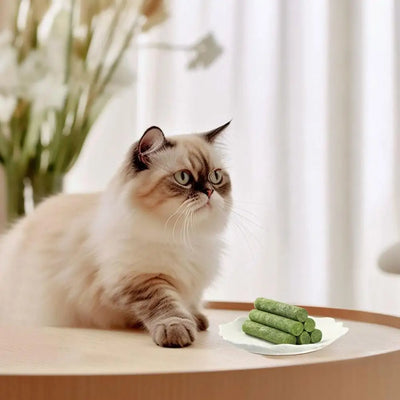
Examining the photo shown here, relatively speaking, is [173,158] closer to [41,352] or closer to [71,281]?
[71,281]

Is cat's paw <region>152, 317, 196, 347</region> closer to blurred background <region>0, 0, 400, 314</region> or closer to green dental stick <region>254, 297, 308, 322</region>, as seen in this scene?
green dental stick <region>254, 297, 308, 322</region>

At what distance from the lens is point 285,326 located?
2.97 ft

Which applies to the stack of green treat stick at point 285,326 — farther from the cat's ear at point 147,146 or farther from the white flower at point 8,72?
the white flower at point 8,72

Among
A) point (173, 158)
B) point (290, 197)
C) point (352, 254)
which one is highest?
point (173, 158)

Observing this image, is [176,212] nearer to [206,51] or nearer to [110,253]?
[110,253]

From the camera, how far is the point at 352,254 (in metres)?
2.14

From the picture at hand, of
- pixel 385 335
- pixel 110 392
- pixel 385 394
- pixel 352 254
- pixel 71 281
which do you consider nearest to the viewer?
pixel 110 392

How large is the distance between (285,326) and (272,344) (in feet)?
0.11

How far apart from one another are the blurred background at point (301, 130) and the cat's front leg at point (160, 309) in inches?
41.7

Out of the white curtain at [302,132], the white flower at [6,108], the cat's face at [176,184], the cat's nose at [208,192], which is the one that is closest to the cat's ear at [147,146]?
the cat's face at [176,184]

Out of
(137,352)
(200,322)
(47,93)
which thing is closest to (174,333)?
(137,352)

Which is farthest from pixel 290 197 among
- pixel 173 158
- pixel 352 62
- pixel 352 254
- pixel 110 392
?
pixel 110 392

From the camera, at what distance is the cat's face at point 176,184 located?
1.05 metres

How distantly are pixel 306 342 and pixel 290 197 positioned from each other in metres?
1.32
